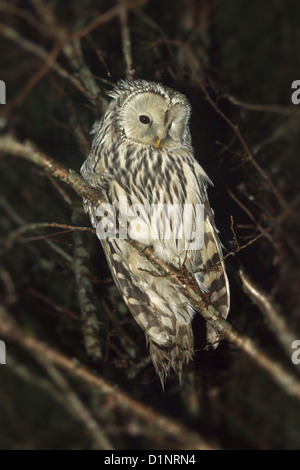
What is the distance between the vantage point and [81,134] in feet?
6.05

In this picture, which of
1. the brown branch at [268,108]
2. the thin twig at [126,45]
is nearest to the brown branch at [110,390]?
the thin twig at [126,45]

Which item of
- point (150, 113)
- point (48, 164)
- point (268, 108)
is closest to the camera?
point (48, 164)

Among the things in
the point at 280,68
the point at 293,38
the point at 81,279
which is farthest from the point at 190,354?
the point at 293,38

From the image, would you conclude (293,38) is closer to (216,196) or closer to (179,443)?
(216,196)

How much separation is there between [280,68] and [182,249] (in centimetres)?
88

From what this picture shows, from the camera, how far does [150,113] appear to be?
5.05ft

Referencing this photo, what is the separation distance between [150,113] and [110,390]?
1099 millimetres
